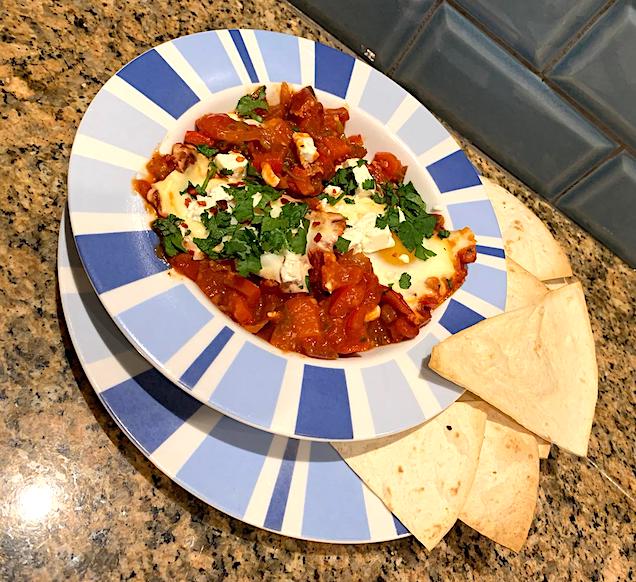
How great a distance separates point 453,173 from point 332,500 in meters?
1.15

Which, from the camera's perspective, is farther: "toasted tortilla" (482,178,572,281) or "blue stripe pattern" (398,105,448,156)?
"toasted tortilla" (482,178,572,281)

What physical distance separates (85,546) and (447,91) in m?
2.15

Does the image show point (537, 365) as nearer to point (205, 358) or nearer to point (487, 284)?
point (487, 284)

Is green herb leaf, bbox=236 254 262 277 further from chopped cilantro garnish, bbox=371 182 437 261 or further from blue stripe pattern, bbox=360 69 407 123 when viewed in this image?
blue stripe pattern, bbox=360 69 407 123

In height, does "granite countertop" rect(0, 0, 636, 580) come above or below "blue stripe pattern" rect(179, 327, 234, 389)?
below

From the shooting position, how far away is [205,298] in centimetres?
151

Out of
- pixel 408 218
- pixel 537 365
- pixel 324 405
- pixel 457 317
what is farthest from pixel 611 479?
pixel 324 405

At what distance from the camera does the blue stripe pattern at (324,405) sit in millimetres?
1390

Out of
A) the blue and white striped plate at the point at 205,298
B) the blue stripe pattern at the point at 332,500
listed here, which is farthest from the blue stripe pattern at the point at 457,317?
the blue stripe pattern at the point at 332,500

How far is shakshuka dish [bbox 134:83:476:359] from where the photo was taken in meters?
1.56

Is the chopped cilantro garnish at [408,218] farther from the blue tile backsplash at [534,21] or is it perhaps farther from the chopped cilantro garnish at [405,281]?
the blue tile backsplash at [534,21]

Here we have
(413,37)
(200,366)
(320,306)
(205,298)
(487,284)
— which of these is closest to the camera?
(200,366)

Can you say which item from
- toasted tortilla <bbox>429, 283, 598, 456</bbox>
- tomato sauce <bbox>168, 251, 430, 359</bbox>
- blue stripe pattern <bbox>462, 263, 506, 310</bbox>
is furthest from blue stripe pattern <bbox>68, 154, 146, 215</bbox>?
blue stripe pattern <bbox>462, 263, 506, 310</bbox>

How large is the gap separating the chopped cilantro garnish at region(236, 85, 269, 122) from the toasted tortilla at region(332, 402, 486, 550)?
1043 millimetres
